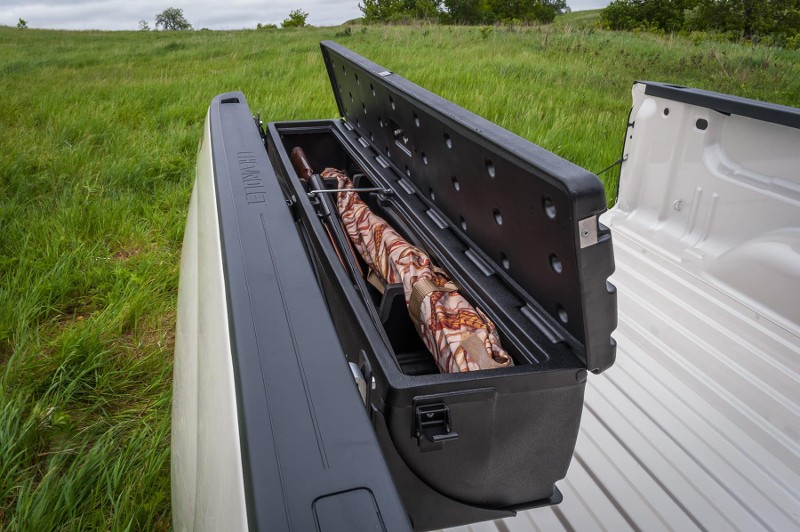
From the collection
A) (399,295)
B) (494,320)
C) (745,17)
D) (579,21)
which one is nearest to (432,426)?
(494,320)

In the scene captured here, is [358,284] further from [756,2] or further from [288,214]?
[756,2]

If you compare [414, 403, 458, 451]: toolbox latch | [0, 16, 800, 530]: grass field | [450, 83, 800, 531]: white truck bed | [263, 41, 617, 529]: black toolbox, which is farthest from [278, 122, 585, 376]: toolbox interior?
[0, 16, 800, 530]: grass field

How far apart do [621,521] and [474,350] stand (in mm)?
805

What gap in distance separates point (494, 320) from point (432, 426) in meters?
0.38

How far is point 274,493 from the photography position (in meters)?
0.62

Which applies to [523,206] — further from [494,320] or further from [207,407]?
[207,407]

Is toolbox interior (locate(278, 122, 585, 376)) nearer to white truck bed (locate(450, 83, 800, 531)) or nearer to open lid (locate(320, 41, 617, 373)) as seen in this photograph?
open lid (locate(320, 41, 617, 373))

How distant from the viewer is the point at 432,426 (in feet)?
3.48

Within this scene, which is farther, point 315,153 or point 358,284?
point 315,153

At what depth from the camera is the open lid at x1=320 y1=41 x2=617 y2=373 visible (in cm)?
99

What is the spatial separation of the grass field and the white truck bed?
1454mm

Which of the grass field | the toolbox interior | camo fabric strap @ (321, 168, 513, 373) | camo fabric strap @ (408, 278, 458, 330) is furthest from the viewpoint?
the grass field

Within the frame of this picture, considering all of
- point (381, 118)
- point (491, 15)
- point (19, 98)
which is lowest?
point (491, 15)

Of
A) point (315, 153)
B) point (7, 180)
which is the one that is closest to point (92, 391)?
point (315, 153)
